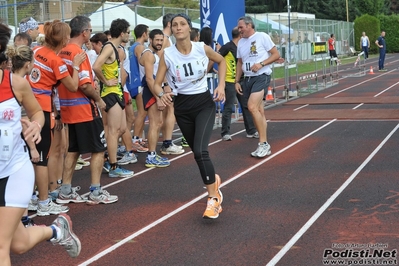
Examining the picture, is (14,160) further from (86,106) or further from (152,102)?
(152,102)

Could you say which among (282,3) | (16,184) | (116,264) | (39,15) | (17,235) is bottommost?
(116,264)

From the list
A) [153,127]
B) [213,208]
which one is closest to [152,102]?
[153,127]

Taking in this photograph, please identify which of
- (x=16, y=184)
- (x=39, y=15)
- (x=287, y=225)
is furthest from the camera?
(x=39, y=15)

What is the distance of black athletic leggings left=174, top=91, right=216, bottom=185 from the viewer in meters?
7.14

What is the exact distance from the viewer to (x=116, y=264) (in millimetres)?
5688

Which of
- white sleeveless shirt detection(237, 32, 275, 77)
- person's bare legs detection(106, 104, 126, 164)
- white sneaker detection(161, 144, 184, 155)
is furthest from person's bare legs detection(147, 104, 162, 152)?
white sleeveless shirt detection(237, 32, 275, 77)

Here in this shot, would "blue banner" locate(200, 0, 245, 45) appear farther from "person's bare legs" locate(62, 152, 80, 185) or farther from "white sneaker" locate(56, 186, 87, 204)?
"white sneaker" locate(56, 186, 87, 204)

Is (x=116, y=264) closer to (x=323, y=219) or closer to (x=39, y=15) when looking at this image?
(x=323, y=219)

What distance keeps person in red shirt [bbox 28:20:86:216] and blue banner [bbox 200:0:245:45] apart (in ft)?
24.3

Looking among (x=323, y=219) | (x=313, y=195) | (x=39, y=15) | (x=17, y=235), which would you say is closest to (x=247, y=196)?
(x=313, y=195)

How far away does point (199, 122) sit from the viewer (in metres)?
7.31

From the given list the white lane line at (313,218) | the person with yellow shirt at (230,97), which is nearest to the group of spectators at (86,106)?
the white lane line at (313,218)

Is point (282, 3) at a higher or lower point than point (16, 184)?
higher

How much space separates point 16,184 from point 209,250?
210cm
